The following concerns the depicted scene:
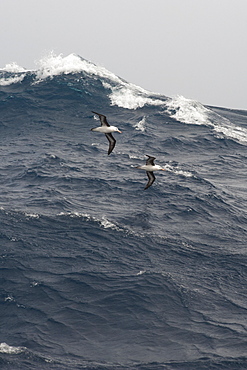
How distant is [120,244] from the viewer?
36031mm

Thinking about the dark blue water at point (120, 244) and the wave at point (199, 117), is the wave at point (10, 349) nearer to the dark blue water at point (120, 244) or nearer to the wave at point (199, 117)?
the dark blue water at point (120, 244)

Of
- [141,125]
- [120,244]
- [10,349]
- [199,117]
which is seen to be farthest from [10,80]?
[10,349]

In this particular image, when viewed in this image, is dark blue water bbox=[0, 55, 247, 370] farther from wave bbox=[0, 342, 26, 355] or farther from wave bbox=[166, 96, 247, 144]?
wave bbox=[166, 96, 247, 144]

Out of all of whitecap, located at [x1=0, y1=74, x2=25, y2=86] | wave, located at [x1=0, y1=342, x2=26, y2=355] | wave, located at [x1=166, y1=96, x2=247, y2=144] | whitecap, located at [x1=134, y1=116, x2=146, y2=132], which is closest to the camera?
wave, located at [x1=0, y1=342, x2=26, y2=355]

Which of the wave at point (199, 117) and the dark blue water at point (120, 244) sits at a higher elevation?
the wave at point (199, 117)

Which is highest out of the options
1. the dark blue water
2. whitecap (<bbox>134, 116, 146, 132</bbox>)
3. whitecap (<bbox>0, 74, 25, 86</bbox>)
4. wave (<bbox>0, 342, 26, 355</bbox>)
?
whitecap (<bbox>0, 74, 25, 86</bbox>)

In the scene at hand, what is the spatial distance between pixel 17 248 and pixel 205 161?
95.1ft

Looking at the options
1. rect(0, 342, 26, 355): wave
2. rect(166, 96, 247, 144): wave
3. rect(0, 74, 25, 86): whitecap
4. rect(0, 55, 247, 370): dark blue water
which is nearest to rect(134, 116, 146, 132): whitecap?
rect(0, 55, 247, 370): dark blue water

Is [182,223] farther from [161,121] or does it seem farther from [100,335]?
[161,121]

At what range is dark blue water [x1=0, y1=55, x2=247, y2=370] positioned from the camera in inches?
1038

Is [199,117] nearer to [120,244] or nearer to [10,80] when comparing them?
[10,80]

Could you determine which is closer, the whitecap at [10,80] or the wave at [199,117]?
the wave at [199,117]

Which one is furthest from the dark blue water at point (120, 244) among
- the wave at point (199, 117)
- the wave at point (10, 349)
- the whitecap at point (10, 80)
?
the whitecap at point (10, 80)

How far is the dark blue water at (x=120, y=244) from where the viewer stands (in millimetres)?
26375
